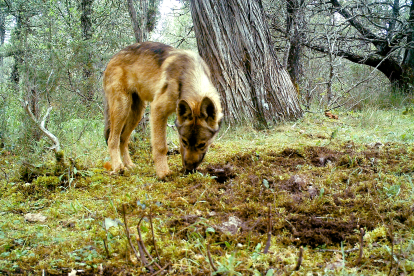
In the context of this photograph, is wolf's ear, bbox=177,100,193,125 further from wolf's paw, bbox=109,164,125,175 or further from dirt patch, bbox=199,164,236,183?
wolf's paw, bbox=109,164,125,175

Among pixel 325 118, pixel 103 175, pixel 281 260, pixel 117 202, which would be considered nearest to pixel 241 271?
pixel 281 260

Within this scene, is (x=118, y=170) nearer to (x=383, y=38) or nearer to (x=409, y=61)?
(x=383, y=38)

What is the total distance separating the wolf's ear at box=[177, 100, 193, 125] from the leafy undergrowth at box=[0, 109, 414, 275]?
786 mm

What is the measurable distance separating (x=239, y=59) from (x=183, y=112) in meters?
3.34

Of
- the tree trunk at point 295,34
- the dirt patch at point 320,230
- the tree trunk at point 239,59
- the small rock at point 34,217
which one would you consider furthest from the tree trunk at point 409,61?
the small rock at point 34,217

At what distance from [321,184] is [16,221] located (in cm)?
306

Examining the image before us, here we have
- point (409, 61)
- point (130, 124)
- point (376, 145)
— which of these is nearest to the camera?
point (376, 145)

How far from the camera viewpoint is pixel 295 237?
223 cm

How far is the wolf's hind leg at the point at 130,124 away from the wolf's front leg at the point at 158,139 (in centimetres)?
100

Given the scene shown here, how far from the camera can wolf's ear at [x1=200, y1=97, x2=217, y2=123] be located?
3602 mm

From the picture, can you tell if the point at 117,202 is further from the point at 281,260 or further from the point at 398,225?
the point at 398,225

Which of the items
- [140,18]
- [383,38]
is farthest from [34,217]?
[383,38]

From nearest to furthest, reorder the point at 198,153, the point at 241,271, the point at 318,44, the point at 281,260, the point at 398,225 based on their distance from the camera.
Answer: the point at 241,271 < the point at 281,260 < the point at 398,225 < the point at 198,153 < the point at 318,44

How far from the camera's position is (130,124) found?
5312 millimetres
